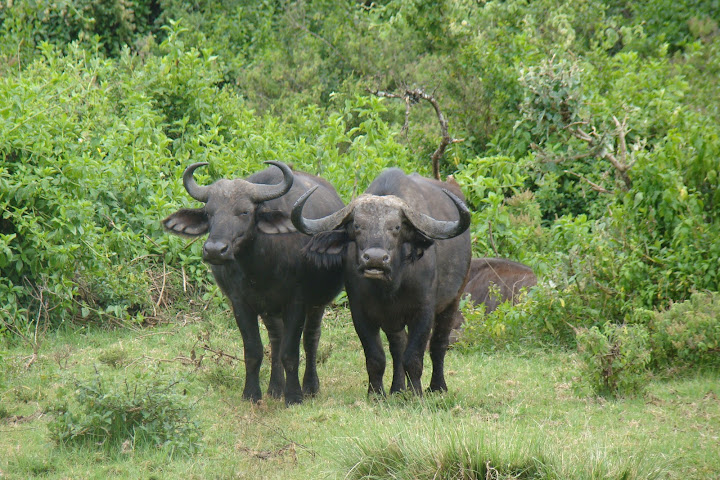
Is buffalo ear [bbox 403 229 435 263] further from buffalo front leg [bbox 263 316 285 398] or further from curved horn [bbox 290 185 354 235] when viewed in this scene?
buffalo front leg [bbox 263 316 285 398]

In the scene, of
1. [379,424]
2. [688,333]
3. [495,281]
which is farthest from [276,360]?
[688,333]

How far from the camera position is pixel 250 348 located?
7.20m

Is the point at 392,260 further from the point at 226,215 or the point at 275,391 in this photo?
the point at 275,391

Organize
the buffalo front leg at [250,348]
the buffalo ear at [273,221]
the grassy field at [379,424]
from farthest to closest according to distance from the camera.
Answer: the buffalo front leg at [250,348], the buffalo ear at [273,221], the grassy field at [379,424]

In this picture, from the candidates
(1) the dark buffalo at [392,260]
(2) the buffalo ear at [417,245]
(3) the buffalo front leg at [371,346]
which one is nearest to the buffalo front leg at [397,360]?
(1) the dark buffalo at [392,260]

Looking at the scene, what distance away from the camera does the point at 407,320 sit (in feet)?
22.5

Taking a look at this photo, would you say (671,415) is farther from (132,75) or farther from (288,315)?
(132,75)

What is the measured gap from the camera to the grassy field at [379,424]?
4.69 m

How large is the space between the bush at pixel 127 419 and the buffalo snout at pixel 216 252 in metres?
1.02

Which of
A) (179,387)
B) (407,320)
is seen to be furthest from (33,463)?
(407,320)

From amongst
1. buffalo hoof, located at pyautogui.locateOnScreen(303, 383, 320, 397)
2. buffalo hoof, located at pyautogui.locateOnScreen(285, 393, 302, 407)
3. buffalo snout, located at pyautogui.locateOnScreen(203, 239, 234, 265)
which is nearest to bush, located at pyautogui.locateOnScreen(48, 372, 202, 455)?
buffalo snout, located at pyautogui.locateOnScreen(203, 239, 234, 265)

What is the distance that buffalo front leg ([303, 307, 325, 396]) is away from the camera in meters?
7.56

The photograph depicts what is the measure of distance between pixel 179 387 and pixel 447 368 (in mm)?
2471

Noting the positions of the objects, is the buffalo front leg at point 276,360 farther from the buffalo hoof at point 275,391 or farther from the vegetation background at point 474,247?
the vegetation background at point 474,247
